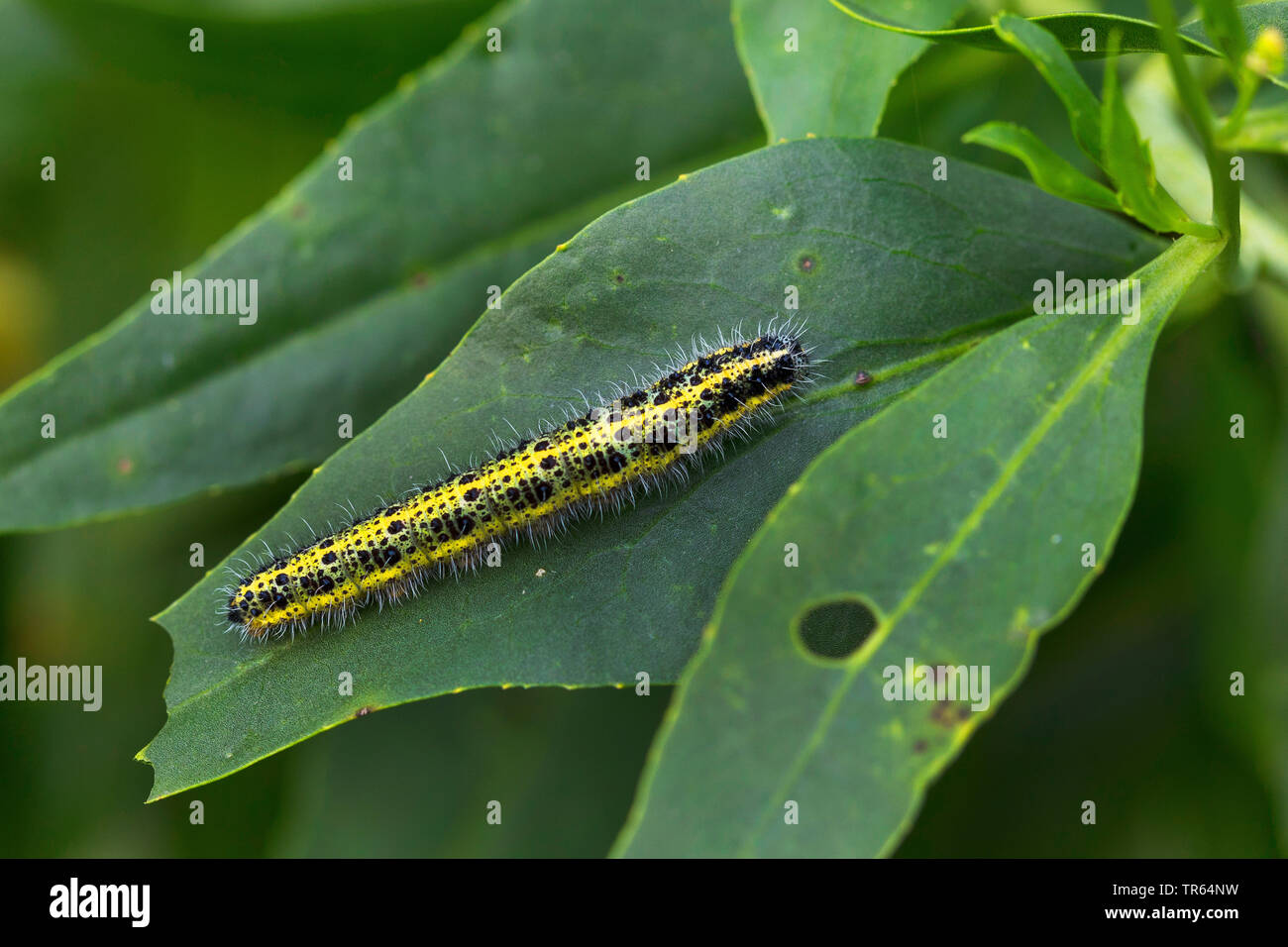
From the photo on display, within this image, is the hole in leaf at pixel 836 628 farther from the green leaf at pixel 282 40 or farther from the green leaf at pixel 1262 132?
the green leaf at pixel 282 40

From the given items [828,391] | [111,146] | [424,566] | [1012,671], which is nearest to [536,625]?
[424,566]

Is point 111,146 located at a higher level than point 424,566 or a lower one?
higher

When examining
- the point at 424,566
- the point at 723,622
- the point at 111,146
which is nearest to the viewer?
the point at 723,622

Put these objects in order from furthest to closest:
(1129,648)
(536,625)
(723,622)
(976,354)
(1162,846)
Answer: (1129,648) → (1162,846) → (536,625) → (976,354) → (723,622)

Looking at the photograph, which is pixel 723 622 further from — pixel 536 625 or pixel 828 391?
pixel 828 391

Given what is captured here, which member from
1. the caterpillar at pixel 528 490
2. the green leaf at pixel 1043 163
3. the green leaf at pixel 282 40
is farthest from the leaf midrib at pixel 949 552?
the green leaf at pixel 282 40

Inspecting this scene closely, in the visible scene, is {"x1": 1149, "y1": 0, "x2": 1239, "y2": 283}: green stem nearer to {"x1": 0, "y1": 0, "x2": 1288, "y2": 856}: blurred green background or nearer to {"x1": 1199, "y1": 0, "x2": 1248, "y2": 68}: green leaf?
{"x1": 1199, "y1": 0, "x2": 1248, "y2": 68}: green leaf

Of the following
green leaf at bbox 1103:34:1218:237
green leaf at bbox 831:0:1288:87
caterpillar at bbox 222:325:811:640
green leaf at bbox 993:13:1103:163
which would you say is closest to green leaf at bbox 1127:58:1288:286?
green leaf at bbox 831:0:1288:87
